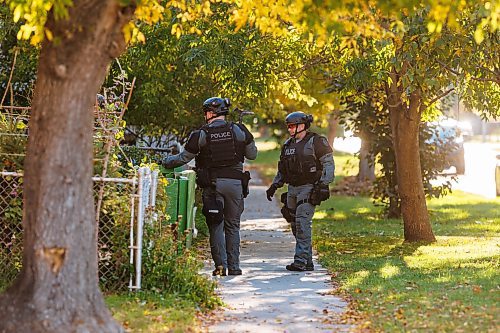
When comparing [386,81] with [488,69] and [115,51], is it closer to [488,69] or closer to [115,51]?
[488,69]

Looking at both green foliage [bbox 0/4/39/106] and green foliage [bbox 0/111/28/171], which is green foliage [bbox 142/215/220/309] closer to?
green foliage [bbox 0/111/28/171]

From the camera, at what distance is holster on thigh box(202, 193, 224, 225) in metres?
11.6

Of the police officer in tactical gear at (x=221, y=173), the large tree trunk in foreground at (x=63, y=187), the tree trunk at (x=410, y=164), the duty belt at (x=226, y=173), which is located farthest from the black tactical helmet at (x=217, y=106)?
the tree trunk at (x=410, y=164)

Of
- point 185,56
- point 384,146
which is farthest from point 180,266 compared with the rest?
point 384,146

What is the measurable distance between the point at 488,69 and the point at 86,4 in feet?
22.7

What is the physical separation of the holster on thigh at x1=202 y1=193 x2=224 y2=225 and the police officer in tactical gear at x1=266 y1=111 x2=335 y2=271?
3.80 feet

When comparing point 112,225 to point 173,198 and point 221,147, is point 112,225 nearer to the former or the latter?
Answer: point 221,147

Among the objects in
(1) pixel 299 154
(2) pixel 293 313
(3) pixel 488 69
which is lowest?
(2) pixel 293 313

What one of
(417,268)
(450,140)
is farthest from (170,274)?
(450,140)

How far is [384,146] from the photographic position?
67.2 ft

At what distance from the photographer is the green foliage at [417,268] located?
8.79m

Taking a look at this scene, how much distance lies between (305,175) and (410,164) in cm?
381

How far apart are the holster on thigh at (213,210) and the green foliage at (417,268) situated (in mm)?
1476

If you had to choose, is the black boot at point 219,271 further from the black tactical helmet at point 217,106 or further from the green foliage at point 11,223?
the green foliage at point 11,223
